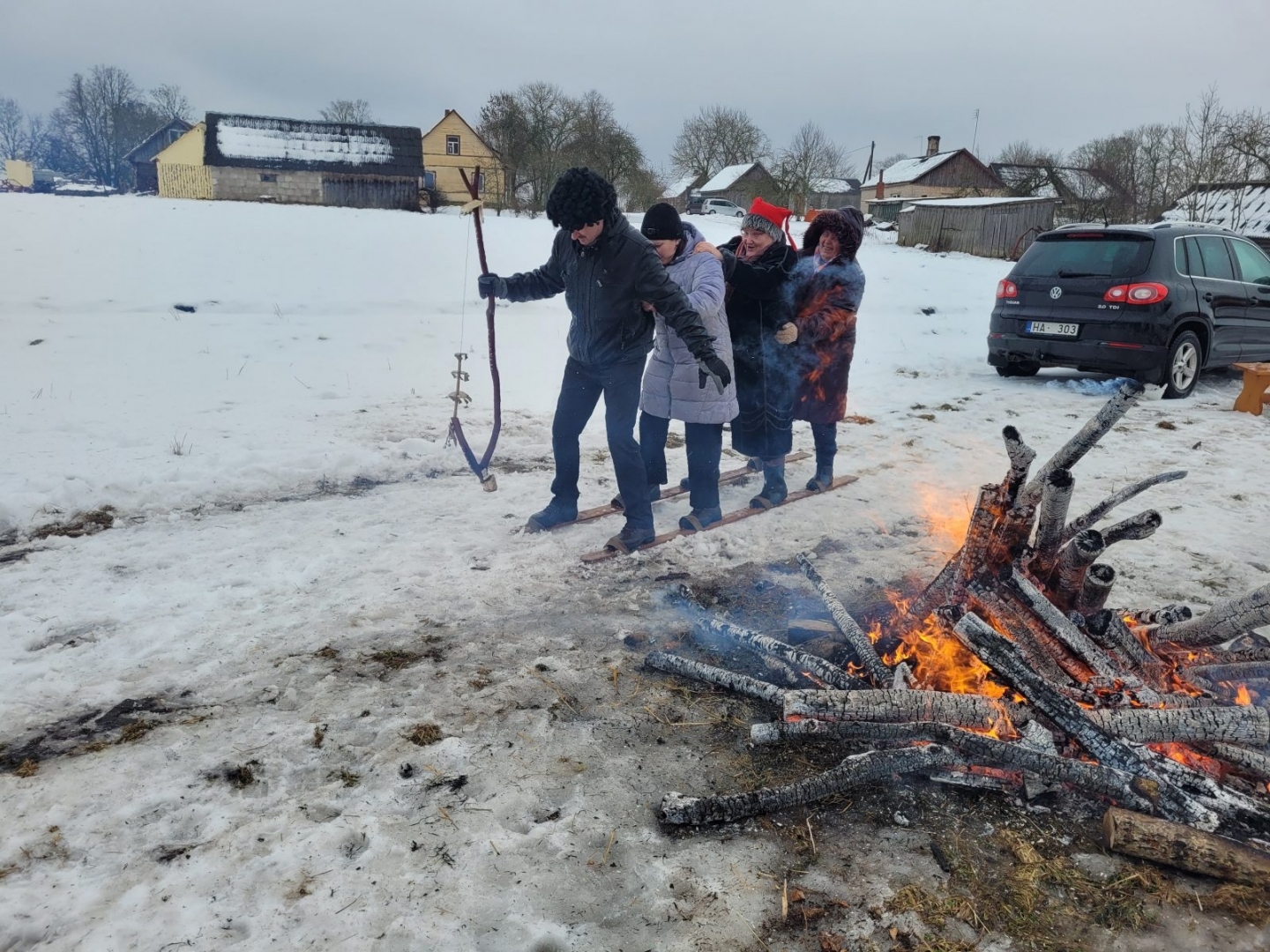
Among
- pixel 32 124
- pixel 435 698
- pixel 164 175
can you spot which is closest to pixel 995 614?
pixel 435 698

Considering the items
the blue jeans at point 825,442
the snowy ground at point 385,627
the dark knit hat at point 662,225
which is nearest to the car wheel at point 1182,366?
the snowy ground at point 385,627

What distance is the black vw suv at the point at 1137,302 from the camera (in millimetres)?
8242

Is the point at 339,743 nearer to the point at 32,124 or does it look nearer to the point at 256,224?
the point at 256,224

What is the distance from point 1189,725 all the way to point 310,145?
37.8 m

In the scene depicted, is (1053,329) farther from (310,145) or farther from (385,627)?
(310,145)

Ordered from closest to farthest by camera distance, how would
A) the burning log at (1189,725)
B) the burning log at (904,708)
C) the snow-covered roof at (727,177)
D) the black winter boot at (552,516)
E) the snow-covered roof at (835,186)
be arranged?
1. the burning log at (1189,725)
2. the burning log at (904,708)
3. the black winter boot at (552,516)
4. the snow-covered roof at (835,186)
5. the snow-covered roof at (727,177)

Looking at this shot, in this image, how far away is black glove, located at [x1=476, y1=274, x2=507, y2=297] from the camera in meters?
4.51

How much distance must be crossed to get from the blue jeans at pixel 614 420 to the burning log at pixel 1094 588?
7.67 ft

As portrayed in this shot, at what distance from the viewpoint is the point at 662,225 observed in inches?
176

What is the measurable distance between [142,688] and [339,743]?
0.97m

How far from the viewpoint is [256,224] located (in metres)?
15.6

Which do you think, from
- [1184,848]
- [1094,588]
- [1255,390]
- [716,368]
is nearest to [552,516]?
[716,368]

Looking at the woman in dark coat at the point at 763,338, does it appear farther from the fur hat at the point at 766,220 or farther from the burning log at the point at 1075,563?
the burning log at the point at 1075,563

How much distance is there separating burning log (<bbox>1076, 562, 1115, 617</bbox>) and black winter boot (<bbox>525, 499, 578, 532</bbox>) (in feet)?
9.61
